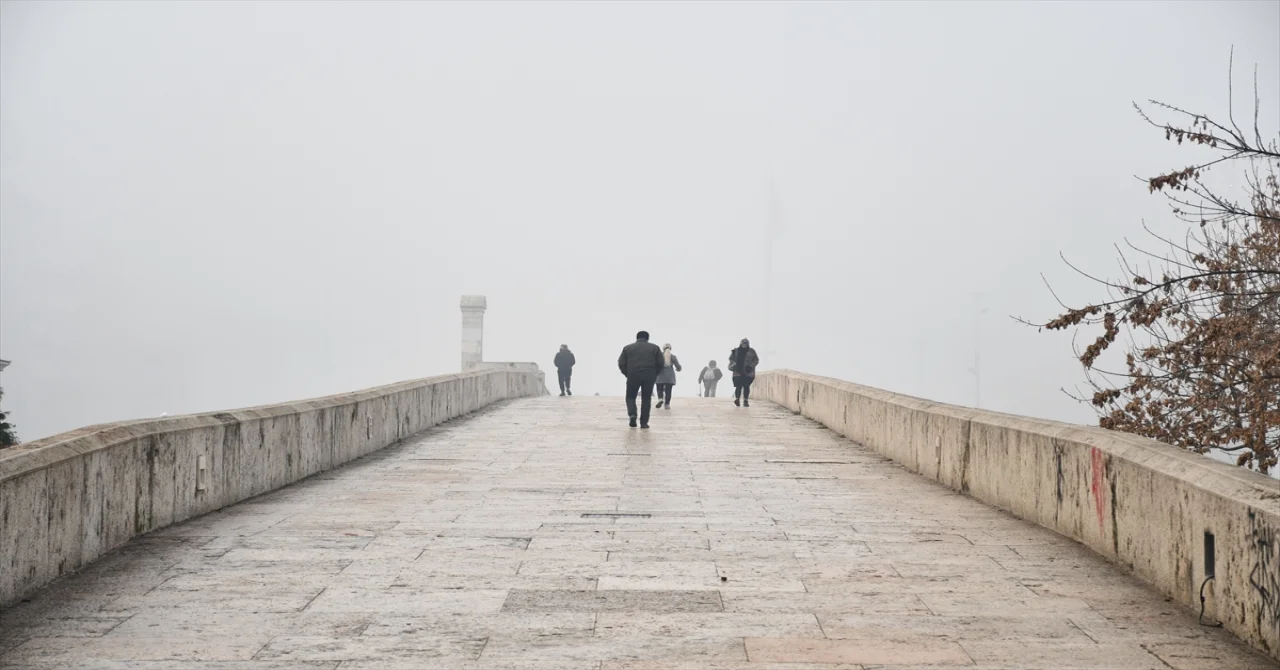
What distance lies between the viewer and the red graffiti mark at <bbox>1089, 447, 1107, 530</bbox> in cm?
727

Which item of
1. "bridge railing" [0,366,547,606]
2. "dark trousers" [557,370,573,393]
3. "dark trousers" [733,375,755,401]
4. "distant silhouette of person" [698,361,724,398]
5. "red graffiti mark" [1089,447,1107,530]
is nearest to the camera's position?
"bridge railing" [0,366,547,606]

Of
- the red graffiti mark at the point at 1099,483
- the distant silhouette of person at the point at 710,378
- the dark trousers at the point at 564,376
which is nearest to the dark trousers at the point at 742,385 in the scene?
the dark trousers at the point at 564,376

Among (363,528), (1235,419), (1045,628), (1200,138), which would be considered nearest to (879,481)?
(1200,138)

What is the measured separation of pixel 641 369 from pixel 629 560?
40.9ft

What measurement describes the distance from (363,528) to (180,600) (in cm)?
239

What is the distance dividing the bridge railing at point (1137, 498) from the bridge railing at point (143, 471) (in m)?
5.85

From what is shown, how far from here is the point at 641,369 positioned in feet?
64.0

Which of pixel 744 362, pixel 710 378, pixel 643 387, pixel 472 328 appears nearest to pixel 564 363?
pixel 710 378

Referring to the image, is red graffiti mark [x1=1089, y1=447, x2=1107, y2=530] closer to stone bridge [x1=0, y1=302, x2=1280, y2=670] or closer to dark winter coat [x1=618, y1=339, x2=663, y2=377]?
stone bridge [x1=0, y1=302, x2=1280, y2=670]

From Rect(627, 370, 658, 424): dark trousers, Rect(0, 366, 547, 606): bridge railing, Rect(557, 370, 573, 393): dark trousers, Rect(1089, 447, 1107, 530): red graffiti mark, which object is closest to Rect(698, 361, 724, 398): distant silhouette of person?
Rect(557, 370, 573, 393): dark trousers

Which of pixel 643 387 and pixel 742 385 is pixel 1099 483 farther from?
pixel 742 385

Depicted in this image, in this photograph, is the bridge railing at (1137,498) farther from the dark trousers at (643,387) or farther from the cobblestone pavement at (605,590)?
the dark trousers at (643,387)

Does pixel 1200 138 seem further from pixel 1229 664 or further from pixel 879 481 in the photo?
pixel 1229 664

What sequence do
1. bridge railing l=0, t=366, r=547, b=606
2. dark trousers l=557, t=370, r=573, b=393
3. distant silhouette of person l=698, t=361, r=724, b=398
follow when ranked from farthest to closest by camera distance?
distant silhouette of person l=698, t=361, r=724, b=398, dark trousers l=557, t=370, r=573, b=393, bridge railing l=0, t=366, r=547, b=606
